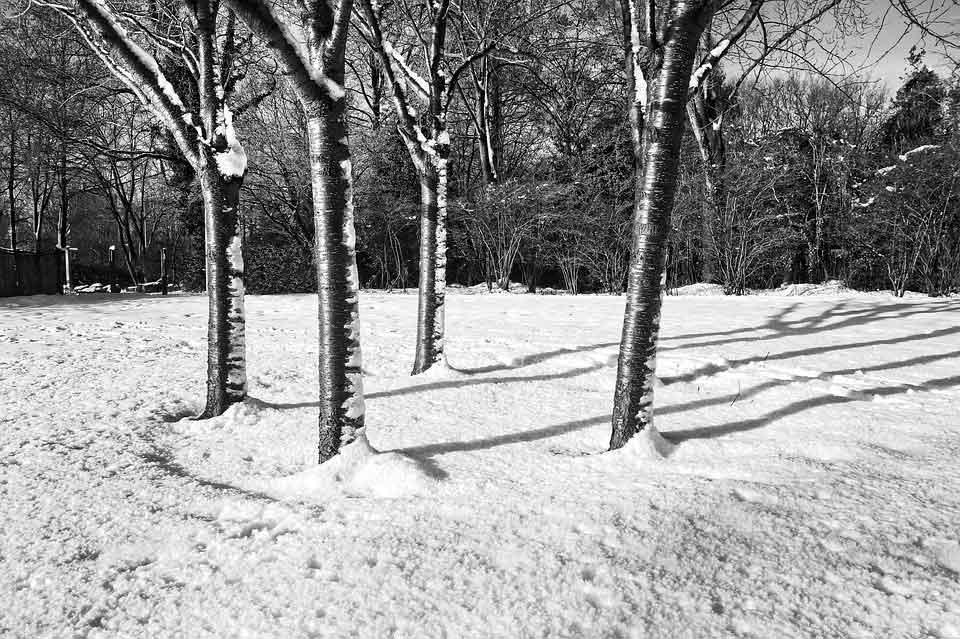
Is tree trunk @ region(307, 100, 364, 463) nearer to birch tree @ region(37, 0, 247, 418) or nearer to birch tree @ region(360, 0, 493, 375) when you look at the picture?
birch tree @ region(37, 0, 247, 418)

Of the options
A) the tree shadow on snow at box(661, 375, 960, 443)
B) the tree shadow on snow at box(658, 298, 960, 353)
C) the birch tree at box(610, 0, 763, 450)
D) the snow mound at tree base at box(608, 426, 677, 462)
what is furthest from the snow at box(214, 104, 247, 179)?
the tree shadow on snow at box(658, 298, 960, 353)

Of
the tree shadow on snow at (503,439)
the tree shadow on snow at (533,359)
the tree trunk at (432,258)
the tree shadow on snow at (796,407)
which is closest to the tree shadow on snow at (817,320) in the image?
the tree shadow on snow at (533,359)

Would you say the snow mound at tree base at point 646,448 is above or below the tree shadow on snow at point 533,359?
below

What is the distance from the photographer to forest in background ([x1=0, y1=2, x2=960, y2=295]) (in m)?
→ 12.4

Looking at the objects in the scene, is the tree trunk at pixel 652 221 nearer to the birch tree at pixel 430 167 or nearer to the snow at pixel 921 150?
the birch tree at pixel 430 167

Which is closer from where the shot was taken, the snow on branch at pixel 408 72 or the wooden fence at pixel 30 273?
the snow on branch at pixel 408 72

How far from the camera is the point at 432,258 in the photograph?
5.43 metres

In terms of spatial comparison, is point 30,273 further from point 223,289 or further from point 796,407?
point 796,407

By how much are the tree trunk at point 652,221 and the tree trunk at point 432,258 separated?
8.10ft

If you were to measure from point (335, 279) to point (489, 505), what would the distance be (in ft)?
4.95

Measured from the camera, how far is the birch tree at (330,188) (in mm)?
2697

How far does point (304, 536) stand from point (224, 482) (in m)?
1.08

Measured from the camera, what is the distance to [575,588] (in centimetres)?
192

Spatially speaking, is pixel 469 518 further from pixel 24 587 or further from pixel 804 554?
pixel 24 587
